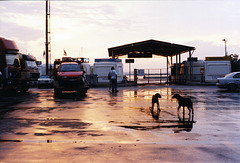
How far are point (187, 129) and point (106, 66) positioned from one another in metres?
24.2

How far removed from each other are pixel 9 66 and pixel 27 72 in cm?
309

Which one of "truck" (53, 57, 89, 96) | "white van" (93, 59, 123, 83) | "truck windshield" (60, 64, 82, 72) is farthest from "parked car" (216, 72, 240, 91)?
"white van" (93, 59, 123, 83)

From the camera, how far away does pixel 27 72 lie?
21.8 m

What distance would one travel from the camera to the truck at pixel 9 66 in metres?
18.2

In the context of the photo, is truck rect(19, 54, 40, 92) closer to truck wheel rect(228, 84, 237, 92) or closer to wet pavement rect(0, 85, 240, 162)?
wet pavement rect(0, 85, 240, 162)

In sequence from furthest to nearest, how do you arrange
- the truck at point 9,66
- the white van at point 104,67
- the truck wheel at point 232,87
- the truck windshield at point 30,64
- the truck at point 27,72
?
the white van at point 104,67 → the truck windshield at point 30,64 → the truck at point 27,72 → the truck wheel at point 232,87 → the truck at point 9,66

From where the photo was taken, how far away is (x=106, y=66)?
30.7 metres

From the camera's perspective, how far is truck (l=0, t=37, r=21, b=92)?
59.6 feet

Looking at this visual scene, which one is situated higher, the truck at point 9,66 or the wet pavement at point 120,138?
the truck at point 9,66

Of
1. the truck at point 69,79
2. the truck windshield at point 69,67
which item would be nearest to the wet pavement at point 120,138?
the truck at point 69,79

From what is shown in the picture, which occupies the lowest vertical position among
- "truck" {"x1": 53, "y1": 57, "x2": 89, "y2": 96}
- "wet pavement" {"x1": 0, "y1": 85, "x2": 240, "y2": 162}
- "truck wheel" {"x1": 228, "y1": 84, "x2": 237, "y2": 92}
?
"wet pavement" {"x1": 0, "y1": 85, "x2": 240, "y2": 162}

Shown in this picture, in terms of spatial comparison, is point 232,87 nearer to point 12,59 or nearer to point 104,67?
point 104,67

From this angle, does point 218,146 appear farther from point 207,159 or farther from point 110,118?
point 110,118

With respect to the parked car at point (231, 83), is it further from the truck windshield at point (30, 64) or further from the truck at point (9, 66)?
the truck windshield at point (30, 64)
